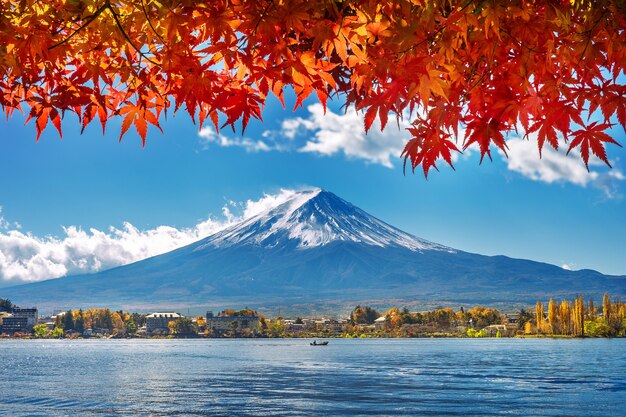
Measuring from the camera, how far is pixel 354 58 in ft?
12.9

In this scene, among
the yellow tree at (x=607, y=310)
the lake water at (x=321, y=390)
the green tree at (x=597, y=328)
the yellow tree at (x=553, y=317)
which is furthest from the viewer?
the green tree at (x=597, y=328)

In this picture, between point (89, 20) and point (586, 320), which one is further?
point (586, 320)

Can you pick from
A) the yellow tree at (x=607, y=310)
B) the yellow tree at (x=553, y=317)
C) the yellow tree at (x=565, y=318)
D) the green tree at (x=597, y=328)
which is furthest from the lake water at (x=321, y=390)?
the green tree at (x=597, y=328)

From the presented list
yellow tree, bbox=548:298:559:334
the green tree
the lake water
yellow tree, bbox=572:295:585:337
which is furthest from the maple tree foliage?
the green tree

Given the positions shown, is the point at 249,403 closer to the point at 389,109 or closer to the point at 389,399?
the point at 389,399

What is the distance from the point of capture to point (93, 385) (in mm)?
75062

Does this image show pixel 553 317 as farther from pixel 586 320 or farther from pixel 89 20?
pixel 89 20

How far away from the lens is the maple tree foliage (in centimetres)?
379

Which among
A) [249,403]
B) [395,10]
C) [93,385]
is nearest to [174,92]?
[395,10]

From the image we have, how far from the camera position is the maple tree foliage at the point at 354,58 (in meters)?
3.79

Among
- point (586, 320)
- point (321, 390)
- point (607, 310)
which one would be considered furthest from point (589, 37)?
point (586, 320)

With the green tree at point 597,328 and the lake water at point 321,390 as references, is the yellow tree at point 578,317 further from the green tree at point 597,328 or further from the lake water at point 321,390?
the lake water at point 321,390

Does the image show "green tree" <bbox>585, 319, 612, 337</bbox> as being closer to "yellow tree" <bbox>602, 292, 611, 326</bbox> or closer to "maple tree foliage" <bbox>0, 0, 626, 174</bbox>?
"yellow tree" <bbox>602, 292, 611, 326</bbox>

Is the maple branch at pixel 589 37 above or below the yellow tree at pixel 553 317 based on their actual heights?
above
